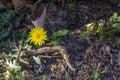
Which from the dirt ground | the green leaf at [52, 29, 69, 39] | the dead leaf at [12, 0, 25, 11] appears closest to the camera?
the dirt ground

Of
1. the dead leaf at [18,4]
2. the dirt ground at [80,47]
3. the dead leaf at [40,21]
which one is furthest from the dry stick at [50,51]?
the dead leaf at [18,4]

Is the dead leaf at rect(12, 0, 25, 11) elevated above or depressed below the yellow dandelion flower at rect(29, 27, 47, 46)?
above

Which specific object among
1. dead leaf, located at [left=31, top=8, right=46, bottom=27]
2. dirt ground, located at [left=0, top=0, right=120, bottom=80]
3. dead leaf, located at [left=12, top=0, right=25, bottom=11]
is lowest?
dirt ground, located at [left=0, top=0, right=120, bottom=80]

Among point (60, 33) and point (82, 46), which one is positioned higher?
point (60, 33)

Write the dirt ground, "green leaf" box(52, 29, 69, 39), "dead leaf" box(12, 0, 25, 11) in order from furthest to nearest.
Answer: "dead leaf" box(12, 0, 25, 11) → "green leaf" box(52, 29, 69, 39) → the dirt ground

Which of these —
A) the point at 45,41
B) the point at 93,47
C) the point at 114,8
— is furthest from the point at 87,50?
the point at 114,8

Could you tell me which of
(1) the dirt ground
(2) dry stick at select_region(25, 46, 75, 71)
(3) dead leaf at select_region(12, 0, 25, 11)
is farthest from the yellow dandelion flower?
(3) dead leaf at select_region(12, 0, 25, 11)

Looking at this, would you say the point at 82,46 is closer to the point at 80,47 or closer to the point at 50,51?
the point at 80,47

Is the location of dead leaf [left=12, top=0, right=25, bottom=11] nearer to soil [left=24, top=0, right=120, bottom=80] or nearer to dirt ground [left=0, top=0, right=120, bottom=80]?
dirt ground [left=0, top=0, right=120, bottom=80]

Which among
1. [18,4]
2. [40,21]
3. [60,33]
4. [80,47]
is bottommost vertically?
[80,47]

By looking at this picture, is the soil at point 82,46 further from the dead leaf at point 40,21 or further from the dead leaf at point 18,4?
the dead leaf at point 18,4

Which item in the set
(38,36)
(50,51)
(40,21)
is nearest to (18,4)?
(40,21)
